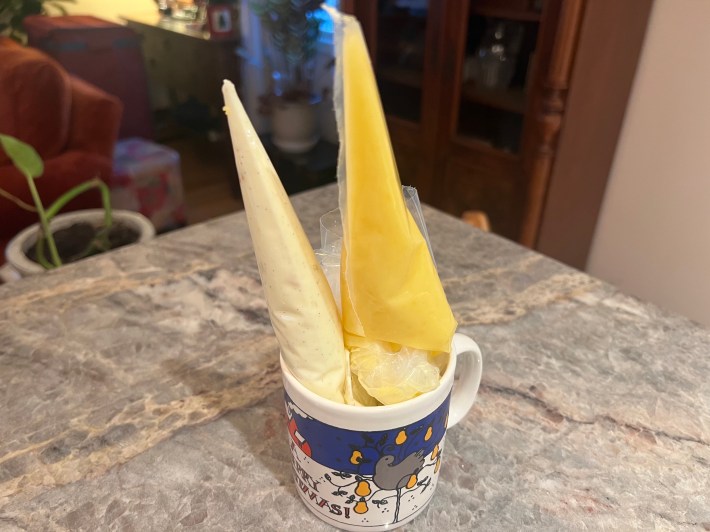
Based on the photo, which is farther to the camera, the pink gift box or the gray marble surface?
the pink gift box

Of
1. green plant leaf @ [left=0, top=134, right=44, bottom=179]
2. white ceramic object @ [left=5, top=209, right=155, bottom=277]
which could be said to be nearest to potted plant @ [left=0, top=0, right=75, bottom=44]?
white ceramic object @ [left=5, top=209, right=155, bottom=277]

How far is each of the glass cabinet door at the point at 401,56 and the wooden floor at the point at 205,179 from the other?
0.75m

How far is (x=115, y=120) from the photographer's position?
1978 millimetres

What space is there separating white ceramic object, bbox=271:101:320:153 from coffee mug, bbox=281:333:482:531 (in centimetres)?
224

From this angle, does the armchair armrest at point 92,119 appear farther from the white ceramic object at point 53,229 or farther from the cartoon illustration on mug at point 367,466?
the cartoon illustration on mug at point 367,466

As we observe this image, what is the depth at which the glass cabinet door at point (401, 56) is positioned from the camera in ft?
6.22

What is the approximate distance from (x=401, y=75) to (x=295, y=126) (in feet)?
2.43

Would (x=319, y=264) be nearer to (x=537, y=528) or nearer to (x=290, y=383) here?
(x=290, y=383)

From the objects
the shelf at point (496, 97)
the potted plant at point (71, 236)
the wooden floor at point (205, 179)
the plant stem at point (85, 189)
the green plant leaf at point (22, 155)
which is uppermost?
the green plant leaf at point (22, 155)

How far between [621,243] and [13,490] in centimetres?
173

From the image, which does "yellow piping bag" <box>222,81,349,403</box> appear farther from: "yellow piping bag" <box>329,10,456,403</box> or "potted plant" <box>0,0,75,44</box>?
"potted plant" <box>0,0,75,44</box>

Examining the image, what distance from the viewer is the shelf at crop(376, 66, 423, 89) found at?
194 centimetres

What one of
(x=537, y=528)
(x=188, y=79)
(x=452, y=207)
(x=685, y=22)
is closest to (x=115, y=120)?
(x=188, y=79)

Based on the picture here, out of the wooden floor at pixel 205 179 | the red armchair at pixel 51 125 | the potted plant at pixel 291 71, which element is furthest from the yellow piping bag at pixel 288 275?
the potted plant at pixel 291 71
